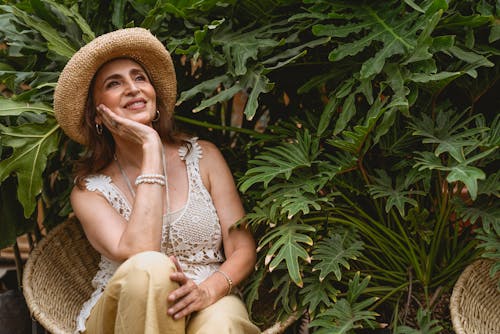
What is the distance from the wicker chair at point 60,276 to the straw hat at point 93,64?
47 centimetres

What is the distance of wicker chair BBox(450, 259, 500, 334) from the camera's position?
2.05 m

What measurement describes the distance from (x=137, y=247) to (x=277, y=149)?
1.90 feet

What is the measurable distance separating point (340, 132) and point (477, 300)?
680mm

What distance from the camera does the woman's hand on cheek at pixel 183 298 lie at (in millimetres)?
1959

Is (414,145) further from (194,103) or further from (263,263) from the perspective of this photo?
(194,103)

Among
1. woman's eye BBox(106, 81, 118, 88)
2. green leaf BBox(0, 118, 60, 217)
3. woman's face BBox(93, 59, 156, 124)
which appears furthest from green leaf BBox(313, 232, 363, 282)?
green leaf BBox(0, 118, 60, 217)

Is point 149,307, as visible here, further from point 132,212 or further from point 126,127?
point 126,127

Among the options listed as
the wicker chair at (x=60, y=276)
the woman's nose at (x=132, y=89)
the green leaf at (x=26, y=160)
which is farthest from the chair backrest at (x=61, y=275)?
the woman's nose at (x=132, y=89)

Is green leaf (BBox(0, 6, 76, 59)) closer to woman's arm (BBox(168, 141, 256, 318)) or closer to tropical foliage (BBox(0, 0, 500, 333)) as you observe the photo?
tropical foliage (BBox(0, 0, 500, 333))

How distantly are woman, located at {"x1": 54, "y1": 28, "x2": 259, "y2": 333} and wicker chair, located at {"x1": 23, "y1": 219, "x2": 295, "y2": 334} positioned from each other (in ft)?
0.51

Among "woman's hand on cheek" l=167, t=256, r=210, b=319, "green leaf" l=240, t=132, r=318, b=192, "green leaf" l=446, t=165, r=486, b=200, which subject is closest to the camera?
"green leaf" l=446, t=165, r=486, b=200

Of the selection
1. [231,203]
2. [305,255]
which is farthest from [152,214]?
[305,255]

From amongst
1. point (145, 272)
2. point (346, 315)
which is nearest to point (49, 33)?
point (145, 272)

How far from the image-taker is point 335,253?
220cm
